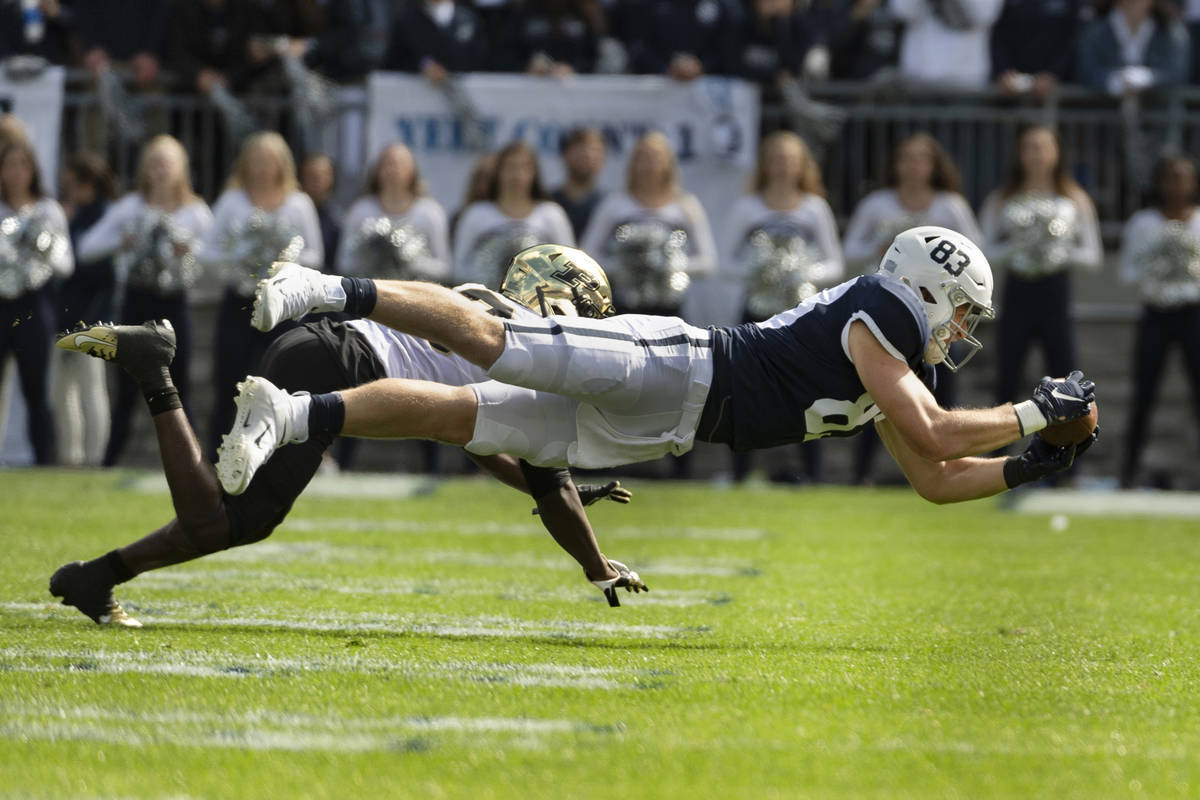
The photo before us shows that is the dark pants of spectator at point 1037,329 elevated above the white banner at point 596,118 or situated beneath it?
situated beneath

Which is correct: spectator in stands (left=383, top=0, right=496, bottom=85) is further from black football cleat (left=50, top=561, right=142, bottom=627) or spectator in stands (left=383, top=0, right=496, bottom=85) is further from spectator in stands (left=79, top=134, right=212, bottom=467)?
black football cleat (left=50, top=561, right=142, bottom=627)

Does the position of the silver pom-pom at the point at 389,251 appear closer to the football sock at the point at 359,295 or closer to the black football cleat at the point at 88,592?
the black football cleat at the point at 88,592

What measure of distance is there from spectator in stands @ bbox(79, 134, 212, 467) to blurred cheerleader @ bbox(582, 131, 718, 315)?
7.84ft

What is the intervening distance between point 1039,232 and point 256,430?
7.14m

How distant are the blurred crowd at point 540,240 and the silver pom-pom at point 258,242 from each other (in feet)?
0.04

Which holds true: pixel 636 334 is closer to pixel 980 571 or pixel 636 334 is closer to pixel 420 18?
pixel 980 571

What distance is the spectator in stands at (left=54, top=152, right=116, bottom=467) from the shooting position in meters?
11.6

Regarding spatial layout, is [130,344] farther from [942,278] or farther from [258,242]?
[258,242]

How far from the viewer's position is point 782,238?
11.3 meters

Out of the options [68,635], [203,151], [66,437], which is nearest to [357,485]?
[66,437]

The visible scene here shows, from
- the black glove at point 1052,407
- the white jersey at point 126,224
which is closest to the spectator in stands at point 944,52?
the white jersey at point 126,224

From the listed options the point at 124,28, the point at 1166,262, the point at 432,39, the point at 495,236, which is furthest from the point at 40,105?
the point at 1166,262

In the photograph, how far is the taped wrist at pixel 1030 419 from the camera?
5512 millimetres

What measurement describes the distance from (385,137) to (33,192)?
2.29m
